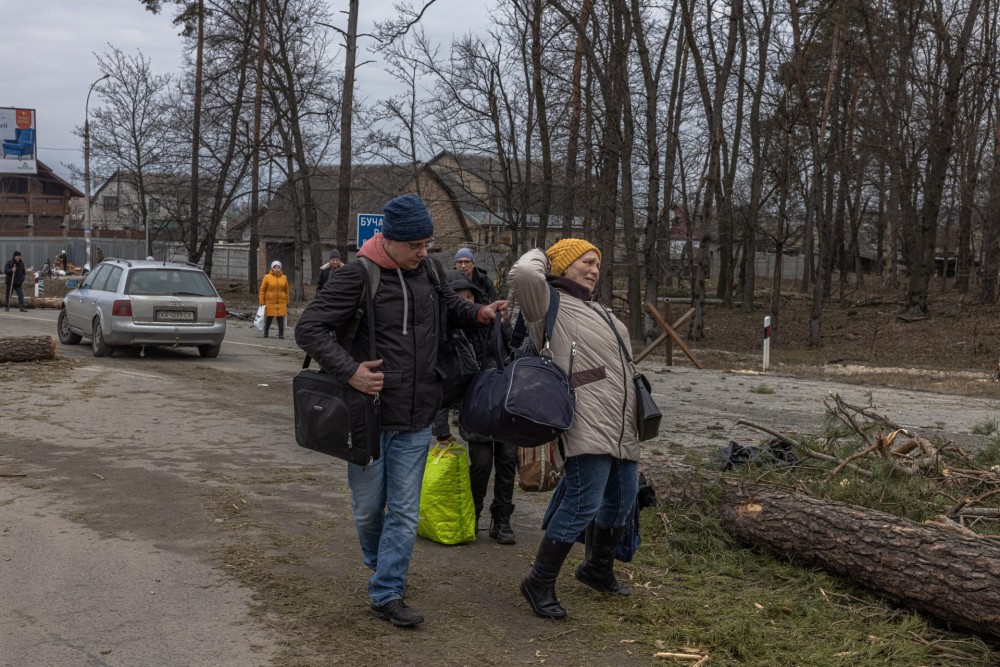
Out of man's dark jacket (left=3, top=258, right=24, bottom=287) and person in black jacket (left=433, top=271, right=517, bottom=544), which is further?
man's dark jacket (left=3, top=258, right=24, bottom=287)

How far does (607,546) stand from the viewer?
17.0 ft

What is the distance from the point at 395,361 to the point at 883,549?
2610 millimetres

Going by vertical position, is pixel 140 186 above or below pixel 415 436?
above

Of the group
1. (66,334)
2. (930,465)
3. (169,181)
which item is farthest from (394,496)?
(169,181)

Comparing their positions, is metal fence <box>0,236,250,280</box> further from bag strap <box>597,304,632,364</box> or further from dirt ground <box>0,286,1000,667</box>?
bag strap <box>597,304,632,364</box>

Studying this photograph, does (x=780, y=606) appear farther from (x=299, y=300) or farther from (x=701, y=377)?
(x=299, y=300)

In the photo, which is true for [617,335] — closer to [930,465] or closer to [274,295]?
[930,465]

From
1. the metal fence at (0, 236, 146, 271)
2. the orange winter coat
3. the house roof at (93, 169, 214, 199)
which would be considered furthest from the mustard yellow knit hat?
the metal fence at (0, 236, 146, 271)

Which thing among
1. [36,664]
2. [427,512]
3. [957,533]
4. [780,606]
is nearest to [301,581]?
[427,512]

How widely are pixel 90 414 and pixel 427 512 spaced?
6.06 meters

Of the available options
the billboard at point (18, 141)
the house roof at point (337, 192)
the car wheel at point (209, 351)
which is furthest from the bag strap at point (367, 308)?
the billboard at point (18, 141)

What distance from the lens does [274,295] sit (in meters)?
22.3

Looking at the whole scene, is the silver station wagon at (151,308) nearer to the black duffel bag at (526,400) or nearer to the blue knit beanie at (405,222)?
the blue knit beanie at (405,222)

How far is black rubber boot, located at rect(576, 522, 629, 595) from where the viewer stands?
17.0 feet
